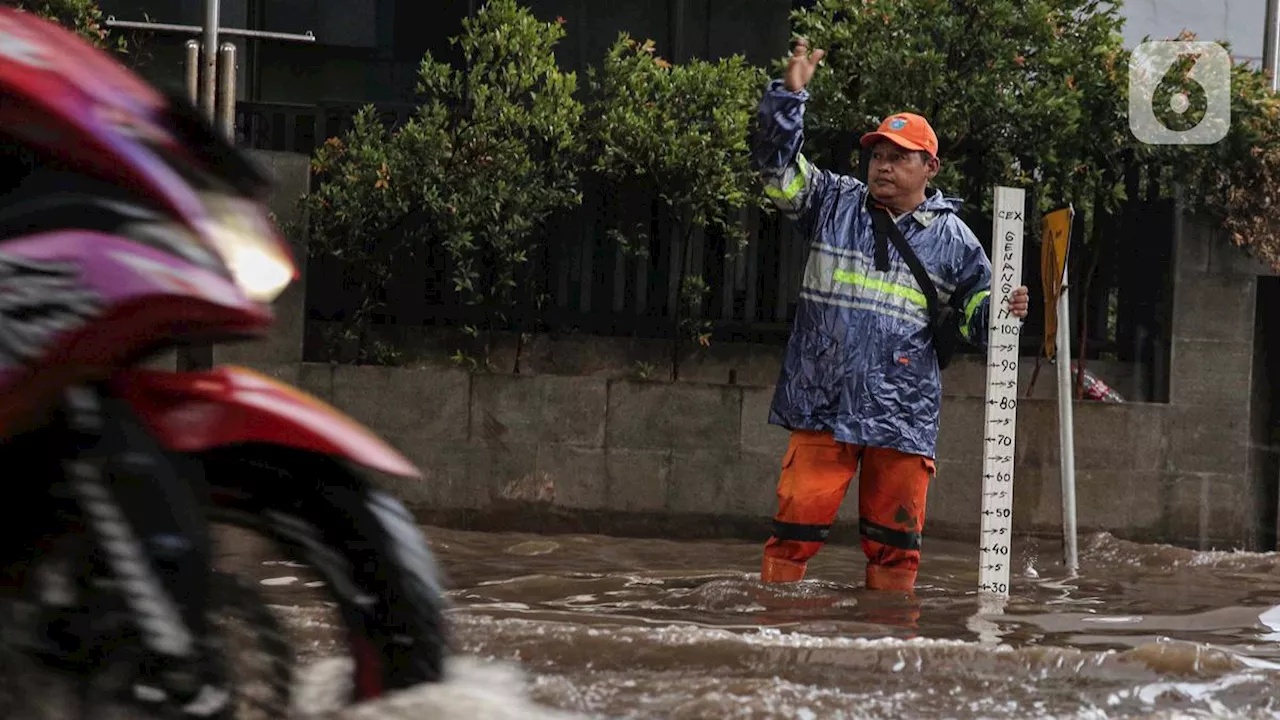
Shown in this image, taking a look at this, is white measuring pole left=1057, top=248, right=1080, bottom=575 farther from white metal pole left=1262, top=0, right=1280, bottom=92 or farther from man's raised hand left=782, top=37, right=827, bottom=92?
white metal pole left=1262, top=0, right=1280, bottom=92

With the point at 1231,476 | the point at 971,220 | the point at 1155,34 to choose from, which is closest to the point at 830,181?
the point at 971,220

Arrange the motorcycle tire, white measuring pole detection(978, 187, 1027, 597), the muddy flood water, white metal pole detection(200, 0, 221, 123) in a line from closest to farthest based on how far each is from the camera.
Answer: the motorcycle tire, the muddy flood water, white measuring pole detection(978, 187, 1027, 597), white metal pole detection(200, 0, 221, 123)

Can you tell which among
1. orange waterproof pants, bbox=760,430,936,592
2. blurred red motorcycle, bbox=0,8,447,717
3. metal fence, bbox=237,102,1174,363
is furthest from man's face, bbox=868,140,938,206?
blurred red motorcycle, bbox=0,8,447,717

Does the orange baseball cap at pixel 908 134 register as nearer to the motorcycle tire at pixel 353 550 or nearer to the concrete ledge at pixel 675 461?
the concrete ledge at pixel 675 461

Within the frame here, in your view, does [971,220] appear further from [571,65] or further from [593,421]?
[571,65]

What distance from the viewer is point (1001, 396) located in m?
7.78

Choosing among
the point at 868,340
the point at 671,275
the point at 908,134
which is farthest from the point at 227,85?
the point at 868,340

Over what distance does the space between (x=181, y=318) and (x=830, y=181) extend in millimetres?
4338

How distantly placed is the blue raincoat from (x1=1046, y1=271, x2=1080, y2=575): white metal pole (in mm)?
1564

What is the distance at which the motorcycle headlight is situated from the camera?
2.82m

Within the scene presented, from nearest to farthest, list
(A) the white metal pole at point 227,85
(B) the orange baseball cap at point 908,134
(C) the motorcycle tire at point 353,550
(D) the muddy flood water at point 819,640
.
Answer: (C) the motorcycle tire at point 353,550 → (D) the muddy flood water at point 819,640 → (B) the orange baseball cap at point 908,134 → (A) the white metal pole at point 227,85

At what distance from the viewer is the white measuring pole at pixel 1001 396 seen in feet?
24.4

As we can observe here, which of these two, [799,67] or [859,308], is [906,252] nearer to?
[859,308]
